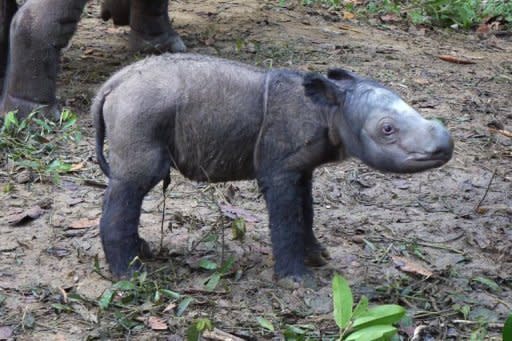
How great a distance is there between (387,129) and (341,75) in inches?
17.5

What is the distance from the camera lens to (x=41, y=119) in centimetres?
659

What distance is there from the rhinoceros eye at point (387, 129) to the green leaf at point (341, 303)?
73cm

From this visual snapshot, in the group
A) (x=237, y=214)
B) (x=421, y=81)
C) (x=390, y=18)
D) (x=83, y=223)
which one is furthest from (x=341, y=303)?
(x=390, y=18)

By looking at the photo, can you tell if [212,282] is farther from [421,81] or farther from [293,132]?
[421,81]

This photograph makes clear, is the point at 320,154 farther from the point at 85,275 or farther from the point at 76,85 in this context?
the point at 76,85

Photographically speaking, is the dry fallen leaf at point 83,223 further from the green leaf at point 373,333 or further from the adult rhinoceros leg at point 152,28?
the adult rhinoceros leg at point 152,28

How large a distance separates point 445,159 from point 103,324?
5.52 feet

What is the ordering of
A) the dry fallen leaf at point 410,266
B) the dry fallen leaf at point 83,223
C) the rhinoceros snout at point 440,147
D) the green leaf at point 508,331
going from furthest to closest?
the dry fallen leaf at point 83,223, the dry fallen leaf at point 410,266, the rhinoceros snout at point 440,147, the green leaf at point 508,331

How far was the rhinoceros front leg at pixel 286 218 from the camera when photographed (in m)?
4.47

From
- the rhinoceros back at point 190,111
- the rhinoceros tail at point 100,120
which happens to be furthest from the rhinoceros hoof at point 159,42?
the rhinoceros back at point 190,111

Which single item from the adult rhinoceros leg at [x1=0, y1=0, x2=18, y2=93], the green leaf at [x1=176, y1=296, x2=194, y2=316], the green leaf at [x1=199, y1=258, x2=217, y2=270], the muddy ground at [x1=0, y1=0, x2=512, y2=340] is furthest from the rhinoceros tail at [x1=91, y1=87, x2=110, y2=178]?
the adult rhinoceros leg at [x1=0, y1=0, x2=18, y2=93]

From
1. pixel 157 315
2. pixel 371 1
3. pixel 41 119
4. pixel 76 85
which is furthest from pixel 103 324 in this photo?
pixel 371 1

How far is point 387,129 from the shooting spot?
419 centimetres

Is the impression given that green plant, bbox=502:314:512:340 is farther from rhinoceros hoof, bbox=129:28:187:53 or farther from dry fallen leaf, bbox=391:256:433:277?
rhinoceros hoof, bbox=129:28:187:53
